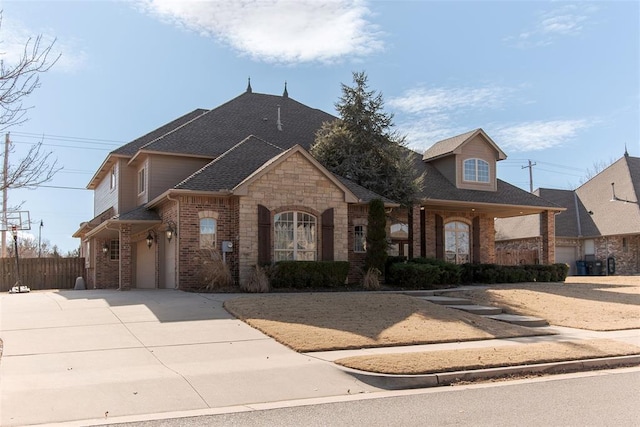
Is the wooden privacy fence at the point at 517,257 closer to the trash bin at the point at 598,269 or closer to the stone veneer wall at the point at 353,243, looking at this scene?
the trash bin at the point at 598,269

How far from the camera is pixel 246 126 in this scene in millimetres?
26844

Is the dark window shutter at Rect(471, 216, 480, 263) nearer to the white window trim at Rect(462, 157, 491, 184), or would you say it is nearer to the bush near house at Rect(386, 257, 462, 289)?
the white window trim at Rect(462, 157, 491, 184)

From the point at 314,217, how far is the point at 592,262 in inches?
900

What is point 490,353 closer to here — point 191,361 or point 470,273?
point 191,361

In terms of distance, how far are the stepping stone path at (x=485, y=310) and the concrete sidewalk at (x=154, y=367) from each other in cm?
67

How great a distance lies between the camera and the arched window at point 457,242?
2848 cm

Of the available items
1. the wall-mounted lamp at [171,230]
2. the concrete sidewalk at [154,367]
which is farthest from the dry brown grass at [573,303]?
the wall-mounted lamp at [171,230]

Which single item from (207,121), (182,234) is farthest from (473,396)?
Answer: (207,121)

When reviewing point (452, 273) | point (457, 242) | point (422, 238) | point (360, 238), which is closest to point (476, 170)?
point (457, 242)

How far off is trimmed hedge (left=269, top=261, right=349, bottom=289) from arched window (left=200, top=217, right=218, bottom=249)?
2.33 meters

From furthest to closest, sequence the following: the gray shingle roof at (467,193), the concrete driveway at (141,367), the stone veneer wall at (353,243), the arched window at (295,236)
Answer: the gray shingle roof at (467,193), the stone veneer wall at (353,243), the arched window at (295,236), the concrete driveway at (141,367)

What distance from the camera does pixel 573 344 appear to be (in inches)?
456

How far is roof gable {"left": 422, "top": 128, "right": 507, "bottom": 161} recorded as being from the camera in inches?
1113

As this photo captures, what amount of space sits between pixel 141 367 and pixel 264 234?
1051 cm
